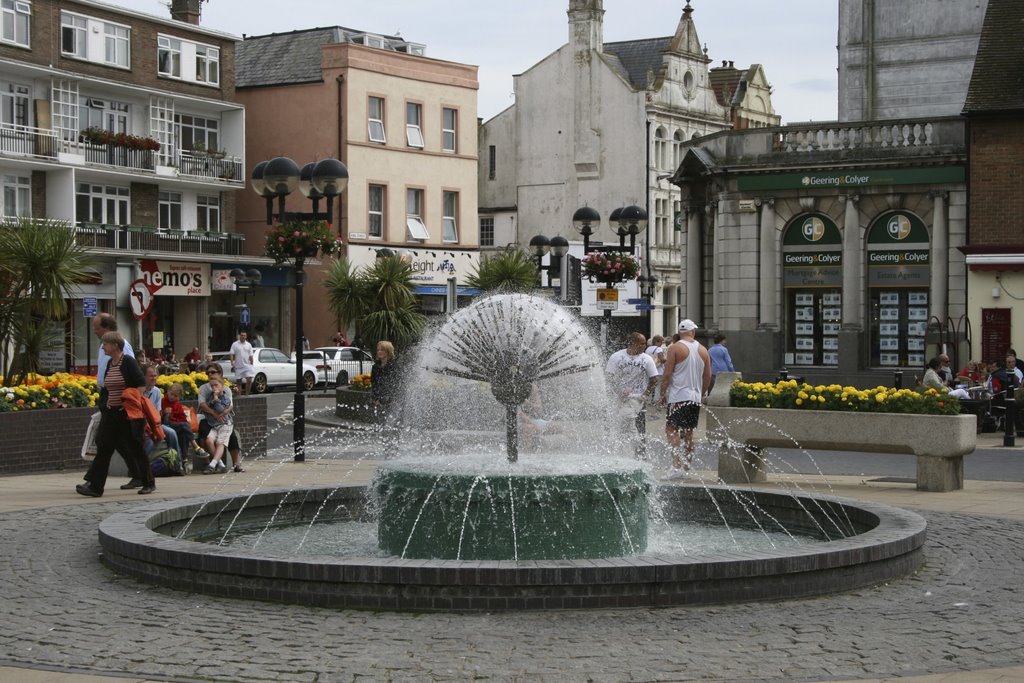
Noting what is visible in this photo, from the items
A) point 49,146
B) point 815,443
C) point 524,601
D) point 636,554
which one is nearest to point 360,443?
point 815,443

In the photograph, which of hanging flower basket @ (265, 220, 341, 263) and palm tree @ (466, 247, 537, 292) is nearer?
hanging flower basket @ (265, 220, 341, 263)

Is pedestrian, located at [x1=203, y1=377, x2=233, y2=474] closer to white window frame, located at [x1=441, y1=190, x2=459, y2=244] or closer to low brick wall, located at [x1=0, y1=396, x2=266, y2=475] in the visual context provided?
low brick wall, located at [x1=0, y1=396, x2=266, y2=475]

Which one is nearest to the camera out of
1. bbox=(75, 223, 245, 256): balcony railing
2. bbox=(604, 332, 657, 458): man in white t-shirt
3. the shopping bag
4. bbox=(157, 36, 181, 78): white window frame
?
the shopping bag

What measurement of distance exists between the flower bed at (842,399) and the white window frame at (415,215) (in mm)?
46146

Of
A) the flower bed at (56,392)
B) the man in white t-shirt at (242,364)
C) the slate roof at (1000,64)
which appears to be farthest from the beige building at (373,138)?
the flower bed at (56,392)

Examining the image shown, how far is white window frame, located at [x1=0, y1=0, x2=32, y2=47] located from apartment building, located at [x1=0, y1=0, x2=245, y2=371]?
39 millimetres

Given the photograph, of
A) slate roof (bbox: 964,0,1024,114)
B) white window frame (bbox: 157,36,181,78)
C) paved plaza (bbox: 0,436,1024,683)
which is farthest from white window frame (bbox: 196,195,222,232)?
paved plaza (bbox: 0,436,1024,683)

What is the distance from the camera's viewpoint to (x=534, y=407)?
1883cm

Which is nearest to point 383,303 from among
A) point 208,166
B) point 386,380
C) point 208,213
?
point 386,380

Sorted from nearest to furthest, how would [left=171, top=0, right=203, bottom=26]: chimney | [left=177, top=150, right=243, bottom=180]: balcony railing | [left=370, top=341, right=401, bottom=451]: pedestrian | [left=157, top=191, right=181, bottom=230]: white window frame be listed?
[left=370, top=341, right=401, bottom=451]: pedestrian → [left=157, top=191, right=181, bottom=230]: white window frame → [left=177, top=150, right=243, bottom=180]: balcony railing → [left=171, top=0, right=203, bottom=26]: chimney

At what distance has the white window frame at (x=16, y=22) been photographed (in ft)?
162

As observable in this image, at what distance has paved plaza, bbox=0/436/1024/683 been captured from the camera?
7965 millimetres

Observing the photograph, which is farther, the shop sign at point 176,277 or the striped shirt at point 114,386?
the shop sign at point 176,277

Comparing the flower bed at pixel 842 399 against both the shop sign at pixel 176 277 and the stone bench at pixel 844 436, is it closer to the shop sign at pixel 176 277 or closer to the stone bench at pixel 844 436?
the stone bench at pixel 844 436
